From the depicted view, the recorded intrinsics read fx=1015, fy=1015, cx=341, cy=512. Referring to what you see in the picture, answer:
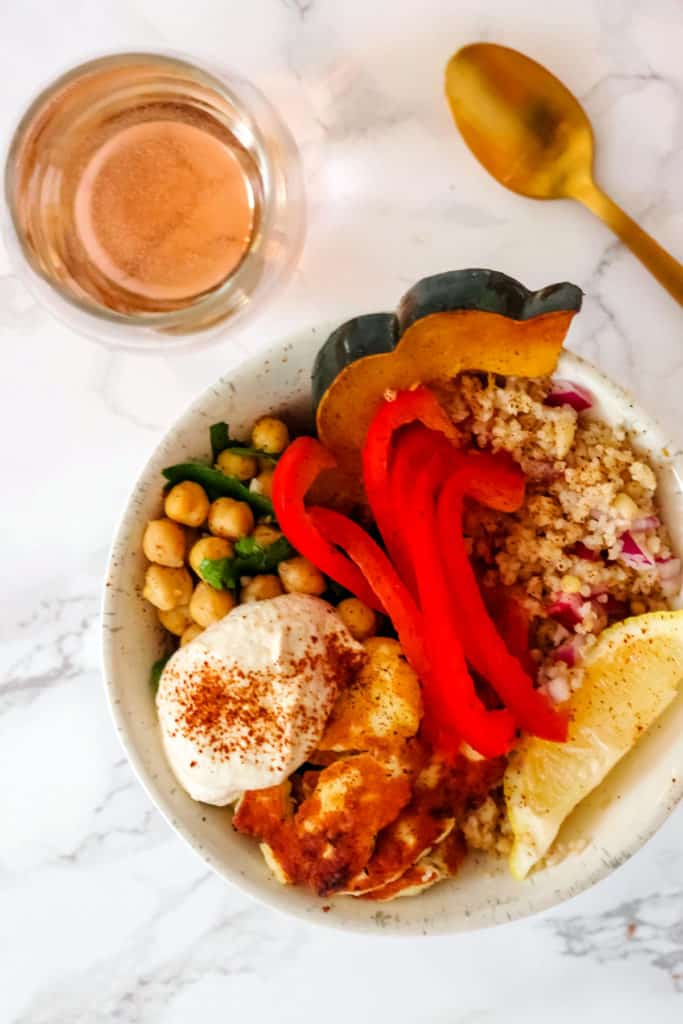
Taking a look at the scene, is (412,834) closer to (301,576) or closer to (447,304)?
(301,576)

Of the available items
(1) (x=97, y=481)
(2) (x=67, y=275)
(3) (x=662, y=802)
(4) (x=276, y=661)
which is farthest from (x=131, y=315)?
(3) (x=662, y=802)

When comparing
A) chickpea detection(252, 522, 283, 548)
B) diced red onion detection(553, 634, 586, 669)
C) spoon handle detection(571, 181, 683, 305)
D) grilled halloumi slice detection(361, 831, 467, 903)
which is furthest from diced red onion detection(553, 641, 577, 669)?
spoon handle detection(571, 181, 683, 305)

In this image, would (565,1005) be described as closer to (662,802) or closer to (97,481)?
(662,802)

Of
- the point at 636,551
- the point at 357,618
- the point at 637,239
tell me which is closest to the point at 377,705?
the point at 357,618

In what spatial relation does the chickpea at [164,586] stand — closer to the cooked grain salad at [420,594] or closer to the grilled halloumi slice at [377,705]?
the cooked grain salad at [420,594]

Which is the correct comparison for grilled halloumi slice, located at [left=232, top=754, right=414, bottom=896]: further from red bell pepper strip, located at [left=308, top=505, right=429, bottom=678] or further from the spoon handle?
the spoon handle

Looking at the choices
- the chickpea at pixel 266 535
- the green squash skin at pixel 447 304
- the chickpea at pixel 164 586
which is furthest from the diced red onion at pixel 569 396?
the chickpea at pixel 164 586
